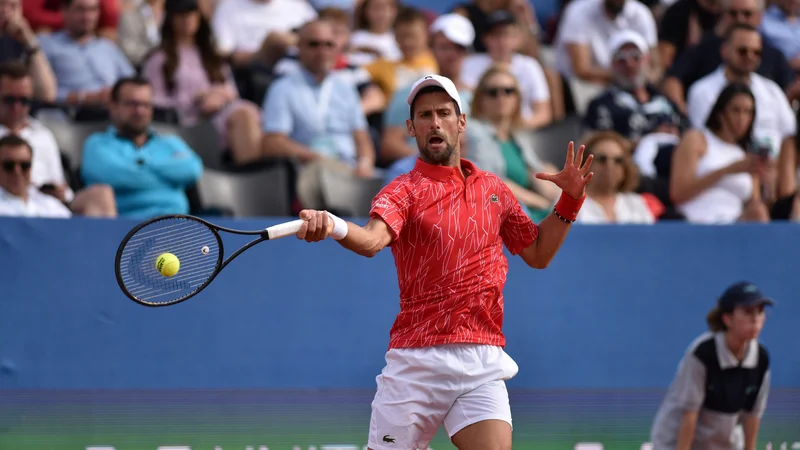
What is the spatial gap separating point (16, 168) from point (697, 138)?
14.3 feet

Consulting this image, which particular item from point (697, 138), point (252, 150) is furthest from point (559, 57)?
point (252, 150)

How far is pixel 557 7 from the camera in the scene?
11258 mm

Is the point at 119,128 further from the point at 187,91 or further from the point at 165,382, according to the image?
the point at 165,382

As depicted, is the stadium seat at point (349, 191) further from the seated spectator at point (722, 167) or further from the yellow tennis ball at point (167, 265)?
the yellow tennis ball at point (167, 265)

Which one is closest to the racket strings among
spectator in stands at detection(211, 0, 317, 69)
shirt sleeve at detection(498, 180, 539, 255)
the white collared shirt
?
shirt sleeve at detection(498, 180, 539, 255)

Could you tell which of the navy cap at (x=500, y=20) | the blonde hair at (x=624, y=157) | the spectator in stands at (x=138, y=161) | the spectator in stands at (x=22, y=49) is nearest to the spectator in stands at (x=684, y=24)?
the navy cap at (x=500, y=20)

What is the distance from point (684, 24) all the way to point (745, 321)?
4494 millimetres

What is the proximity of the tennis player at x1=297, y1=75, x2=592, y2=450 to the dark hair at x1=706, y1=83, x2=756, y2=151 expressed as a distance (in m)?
3.84

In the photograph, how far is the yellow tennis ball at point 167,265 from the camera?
450 cm

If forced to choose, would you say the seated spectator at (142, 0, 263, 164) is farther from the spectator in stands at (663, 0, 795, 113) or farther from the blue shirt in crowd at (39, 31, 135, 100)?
the spectator in stands at (663, 0, 795, 113)

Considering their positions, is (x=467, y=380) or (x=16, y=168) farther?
(x=16, y=168)

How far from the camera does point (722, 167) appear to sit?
7988 mm

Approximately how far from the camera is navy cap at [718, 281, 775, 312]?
22.3 ft

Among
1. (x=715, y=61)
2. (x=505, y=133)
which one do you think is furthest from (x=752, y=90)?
(x=505, y=133)
